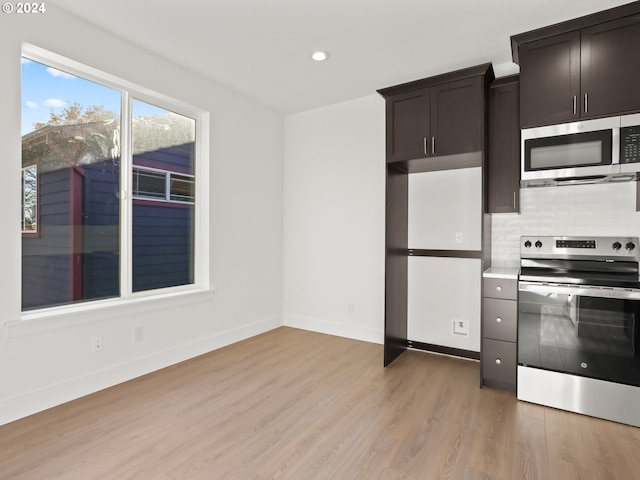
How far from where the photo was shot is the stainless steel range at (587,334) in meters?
2.31

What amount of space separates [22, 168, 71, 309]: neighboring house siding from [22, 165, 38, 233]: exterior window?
0.10 feet

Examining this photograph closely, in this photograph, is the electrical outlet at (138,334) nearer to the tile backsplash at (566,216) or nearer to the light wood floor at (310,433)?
the light wood floor at (310,433)

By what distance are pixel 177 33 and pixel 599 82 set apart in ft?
10.3

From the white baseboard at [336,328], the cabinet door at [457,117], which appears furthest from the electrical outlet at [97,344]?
the cabinet door at [457,117]

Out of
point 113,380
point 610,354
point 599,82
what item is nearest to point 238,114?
point 113,380

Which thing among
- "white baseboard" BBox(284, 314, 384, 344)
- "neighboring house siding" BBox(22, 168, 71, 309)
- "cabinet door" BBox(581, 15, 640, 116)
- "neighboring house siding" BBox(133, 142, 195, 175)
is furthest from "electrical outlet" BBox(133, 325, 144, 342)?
"cabinet door" BBox(581, 15, 640, 116)

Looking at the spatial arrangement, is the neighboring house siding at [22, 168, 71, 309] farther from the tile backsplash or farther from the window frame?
the tile backsplash

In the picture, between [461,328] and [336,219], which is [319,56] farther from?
[461,328]

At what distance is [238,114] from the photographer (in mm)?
4043

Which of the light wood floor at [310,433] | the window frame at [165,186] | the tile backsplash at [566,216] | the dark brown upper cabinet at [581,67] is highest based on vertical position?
the dark brown upper cabinet at [581,67]

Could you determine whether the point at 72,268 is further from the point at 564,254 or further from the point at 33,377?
the point at 564,254

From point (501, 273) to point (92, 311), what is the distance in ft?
10.5

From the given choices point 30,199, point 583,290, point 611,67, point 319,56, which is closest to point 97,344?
point 30,199

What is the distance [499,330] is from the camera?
2793 mm
